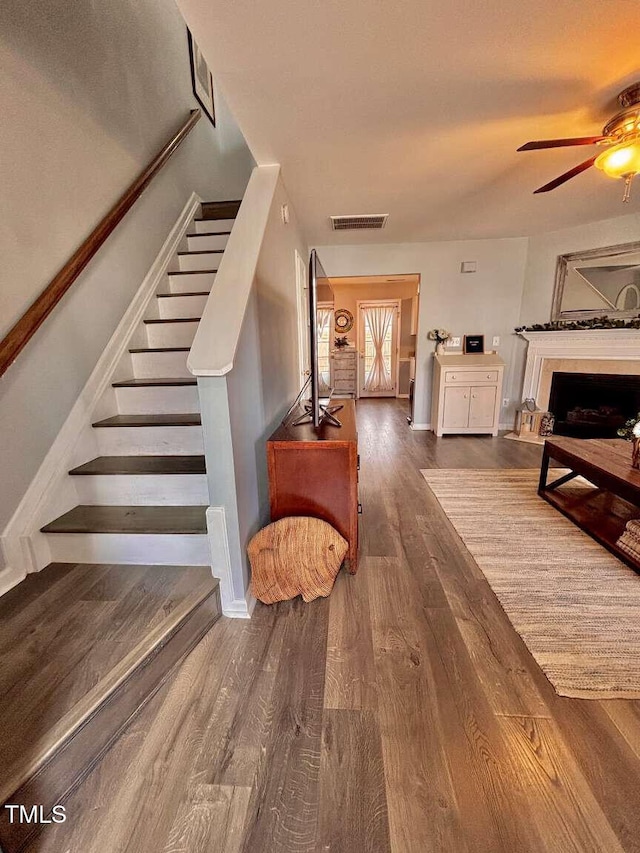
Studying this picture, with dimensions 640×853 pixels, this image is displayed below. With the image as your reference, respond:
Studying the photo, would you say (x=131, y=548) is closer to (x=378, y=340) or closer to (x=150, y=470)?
(x=150, y=470)

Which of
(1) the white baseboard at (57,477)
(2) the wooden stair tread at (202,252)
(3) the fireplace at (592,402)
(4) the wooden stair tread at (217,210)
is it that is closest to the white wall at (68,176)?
(1) the white baseboard at (57,477)

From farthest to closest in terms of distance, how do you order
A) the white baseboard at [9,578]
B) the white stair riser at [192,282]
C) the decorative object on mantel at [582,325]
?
the decorative object on mantel at [582,325], the white stair riser at [192,282], the white baseboard at [9,578]

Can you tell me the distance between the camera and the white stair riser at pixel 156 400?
6.84 feet

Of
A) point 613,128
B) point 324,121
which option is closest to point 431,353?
point 613,128

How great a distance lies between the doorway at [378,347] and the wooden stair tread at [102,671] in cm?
647

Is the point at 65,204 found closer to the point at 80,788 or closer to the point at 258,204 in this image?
the point at 258,204

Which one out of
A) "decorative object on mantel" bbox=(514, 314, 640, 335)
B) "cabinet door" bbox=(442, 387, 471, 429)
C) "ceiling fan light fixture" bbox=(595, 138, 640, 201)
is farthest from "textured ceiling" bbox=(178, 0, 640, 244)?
"cabinet door" bbox=(442, 387, 471, 429)

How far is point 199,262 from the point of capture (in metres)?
2.83

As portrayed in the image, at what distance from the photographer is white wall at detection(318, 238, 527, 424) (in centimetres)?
423

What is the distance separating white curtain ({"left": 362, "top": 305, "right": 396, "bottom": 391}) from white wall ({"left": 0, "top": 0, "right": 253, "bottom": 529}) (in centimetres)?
517

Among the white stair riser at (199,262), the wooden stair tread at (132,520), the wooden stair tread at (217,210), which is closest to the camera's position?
the wooden stair tread at (132,520)

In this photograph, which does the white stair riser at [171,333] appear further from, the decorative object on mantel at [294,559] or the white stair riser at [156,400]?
the decorative object on mantel at [294,559]

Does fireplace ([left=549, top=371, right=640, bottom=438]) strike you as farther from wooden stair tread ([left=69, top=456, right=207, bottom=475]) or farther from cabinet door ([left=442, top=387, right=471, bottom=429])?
wooden stair tread ([left=69, top=456, right=207, bottom=475])

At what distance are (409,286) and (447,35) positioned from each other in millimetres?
6057
